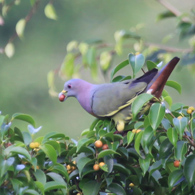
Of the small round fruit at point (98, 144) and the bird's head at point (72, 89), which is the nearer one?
the small round fruit at point (98, 144)

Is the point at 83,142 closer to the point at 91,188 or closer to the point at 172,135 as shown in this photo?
the point at 91,188

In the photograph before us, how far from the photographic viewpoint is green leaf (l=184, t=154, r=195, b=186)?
1.55m

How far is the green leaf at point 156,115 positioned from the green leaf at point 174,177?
0.62 feet

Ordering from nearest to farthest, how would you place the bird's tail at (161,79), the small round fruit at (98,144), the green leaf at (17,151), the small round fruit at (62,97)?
the green leaf at (17,151) → the small round fruit at (98,144) → the bird's tail at (161,79) → the small round fruit at (62,97)

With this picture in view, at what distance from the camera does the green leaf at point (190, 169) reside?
155cm

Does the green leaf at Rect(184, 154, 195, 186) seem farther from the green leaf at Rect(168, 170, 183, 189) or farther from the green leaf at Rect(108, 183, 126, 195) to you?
the green leaf at Rect(108, 183, 126, 195)

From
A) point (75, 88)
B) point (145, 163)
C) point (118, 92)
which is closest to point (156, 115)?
point (145, 163)

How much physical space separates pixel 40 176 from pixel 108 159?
0.80 ft

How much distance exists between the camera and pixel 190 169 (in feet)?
5.14

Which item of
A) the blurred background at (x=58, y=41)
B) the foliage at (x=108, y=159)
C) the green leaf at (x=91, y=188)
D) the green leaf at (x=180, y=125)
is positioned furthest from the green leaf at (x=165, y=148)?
the blurred background at (x=58, y=41)

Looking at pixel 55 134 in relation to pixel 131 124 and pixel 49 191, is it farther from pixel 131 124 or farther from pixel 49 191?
pixel 131 124

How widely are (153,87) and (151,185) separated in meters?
0.53

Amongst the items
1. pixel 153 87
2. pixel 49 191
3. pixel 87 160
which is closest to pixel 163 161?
pixel 87 160

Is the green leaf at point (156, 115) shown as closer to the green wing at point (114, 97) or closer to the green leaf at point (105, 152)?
the green leaf at point (105, 152)
